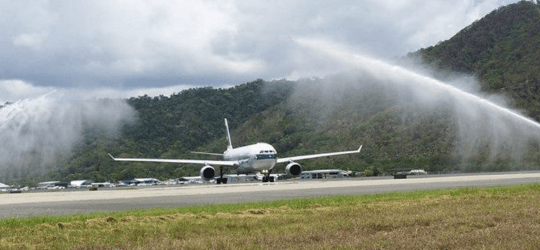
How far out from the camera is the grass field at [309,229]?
16016mm

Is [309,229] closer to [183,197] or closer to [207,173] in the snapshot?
[183,197]

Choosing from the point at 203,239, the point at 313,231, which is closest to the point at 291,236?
the point at 313,231

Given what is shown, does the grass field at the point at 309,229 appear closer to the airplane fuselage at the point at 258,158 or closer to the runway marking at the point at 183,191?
the runway marking at the point at 183,191

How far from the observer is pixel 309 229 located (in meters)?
19.1

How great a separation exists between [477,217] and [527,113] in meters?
137

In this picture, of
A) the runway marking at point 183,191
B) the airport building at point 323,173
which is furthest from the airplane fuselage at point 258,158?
the airport building at point 323,173

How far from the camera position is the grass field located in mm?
16016

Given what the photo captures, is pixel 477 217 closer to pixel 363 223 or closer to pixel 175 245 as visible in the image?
pixel 363 223

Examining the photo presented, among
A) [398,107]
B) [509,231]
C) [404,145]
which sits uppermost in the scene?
[398,107]

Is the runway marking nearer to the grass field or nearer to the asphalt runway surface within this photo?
the asphalt runway surface

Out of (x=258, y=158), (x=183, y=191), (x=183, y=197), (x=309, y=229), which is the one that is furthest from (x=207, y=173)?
(x=309, y=229)

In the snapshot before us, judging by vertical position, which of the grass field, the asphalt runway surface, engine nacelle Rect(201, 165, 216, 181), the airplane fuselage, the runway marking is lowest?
the grass field

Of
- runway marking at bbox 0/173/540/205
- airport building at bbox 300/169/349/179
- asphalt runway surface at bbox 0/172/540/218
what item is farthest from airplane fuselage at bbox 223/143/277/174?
airport building at bbox 300/169/349/179

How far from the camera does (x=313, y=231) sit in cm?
1862
